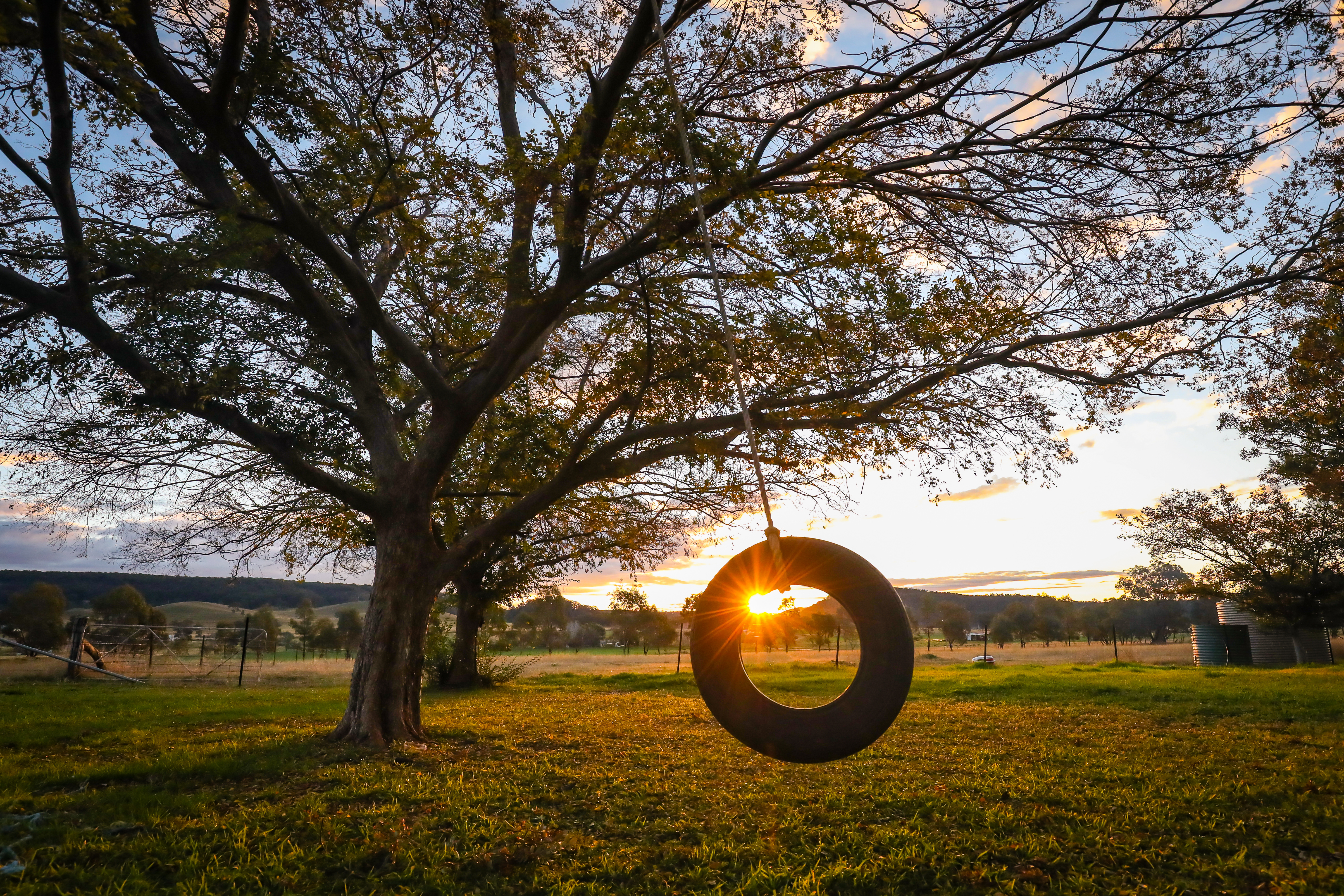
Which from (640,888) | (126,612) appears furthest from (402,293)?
(126,612)

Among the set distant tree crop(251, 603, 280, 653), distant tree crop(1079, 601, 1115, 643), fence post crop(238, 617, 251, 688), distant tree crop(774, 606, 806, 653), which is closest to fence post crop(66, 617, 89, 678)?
fence post crop(238, 617, 251, 688)

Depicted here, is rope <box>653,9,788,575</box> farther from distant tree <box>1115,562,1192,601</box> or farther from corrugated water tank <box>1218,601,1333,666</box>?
corrugated water tank <box>1218,601,1333,666</box>

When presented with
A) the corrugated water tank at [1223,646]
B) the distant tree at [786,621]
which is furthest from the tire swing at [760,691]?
the corrugated water tank at [1223,646]

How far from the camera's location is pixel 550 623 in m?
87.8

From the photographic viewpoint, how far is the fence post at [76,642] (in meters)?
22.0

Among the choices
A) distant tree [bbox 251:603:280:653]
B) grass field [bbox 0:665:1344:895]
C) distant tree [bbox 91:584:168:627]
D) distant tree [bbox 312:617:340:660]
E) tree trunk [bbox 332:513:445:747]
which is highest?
tree trunk [bbox 332:513:445:747]

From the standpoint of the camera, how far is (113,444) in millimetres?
10125

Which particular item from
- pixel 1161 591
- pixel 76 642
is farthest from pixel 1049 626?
pixel 76 642

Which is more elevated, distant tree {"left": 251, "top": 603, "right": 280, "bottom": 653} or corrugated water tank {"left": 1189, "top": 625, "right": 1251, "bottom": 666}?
corrugated water tank {"left": 1189, "top": 625, "right": 1251, "bottom": 666}

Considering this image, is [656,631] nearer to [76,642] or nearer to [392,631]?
[76,642]

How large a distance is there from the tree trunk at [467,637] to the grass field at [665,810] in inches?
366

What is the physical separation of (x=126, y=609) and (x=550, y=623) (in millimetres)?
41969

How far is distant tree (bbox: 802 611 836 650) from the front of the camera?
30.2 ft

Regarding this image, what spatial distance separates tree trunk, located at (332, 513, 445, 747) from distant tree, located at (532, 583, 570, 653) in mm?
48568
